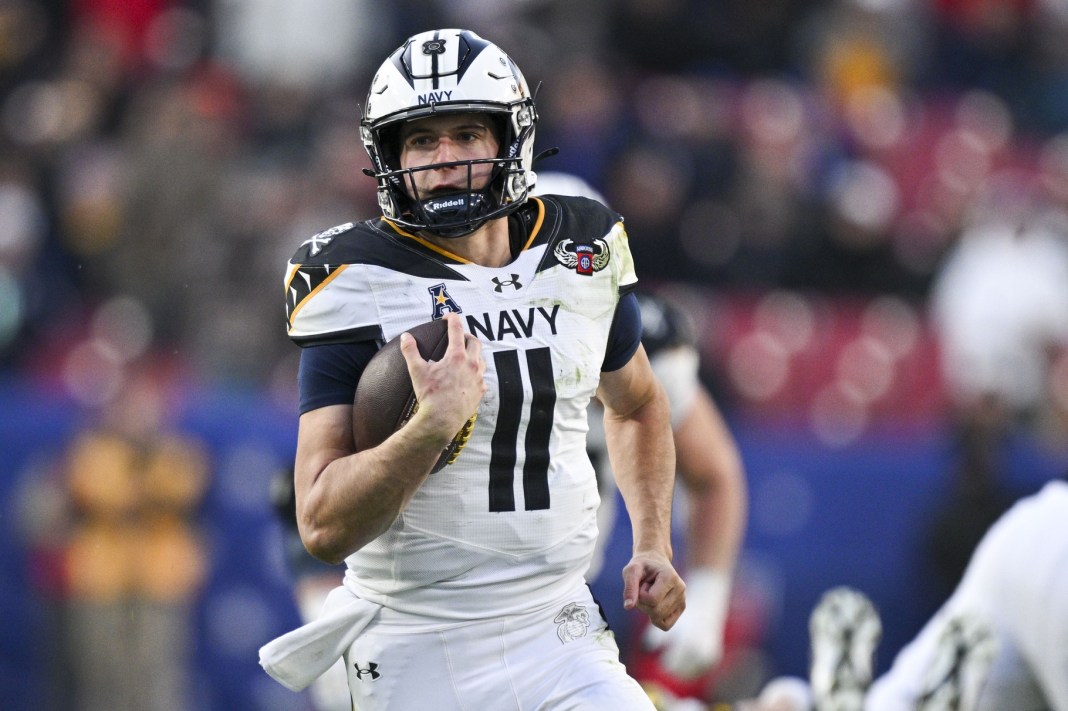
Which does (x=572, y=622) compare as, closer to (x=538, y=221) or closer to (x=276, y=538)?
(x=538, y=221)

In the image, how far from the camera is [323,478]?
3.12 metres

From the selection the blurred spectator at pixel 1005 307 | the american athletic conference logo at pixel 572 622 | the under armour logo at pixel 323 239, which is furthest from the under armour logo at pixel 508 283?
the blurred spectator at pixel 1005 307

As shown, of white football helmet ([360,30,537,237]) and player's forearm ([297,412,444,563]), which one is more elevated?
white football helmet ([360,30,537,237])

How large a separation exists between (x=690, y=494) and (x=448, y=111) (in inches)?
83.3

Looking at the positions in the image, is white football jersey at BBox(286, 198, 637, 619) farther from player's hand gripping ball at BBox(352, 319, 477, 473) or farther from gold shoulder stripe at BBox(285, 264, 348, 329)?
player's hand gripping ball at BBox(352, 319, 477, 473)

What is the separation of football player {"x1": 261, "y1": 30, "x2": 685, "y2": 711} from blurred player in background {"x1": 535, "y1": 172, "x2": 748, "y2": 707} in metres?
1.22

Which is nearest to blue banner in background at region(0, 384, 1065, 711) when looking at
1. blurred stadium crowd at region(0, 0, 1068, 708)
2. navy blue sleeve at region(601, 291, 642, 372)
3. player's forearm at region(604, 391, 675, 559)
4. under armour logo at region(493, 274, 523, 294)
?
blurred stadium crowd at region(0, 0, 1068, 708)

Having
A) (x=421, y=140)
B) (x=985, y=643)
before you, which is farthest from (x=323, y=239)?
(x=985, y=643)

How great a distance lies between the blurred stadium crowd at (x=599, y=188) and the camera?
8.09 meters

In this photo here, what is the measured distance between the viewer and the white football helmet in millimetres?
3352

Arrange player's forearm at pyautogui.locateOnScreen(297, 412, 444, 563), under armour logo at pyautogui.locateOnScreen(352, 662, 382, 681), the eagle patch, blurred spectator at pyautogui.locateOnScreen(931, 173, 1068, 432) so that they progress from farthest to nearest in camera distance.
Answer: blurred spectator at pyautogui.locateOnScreen(931, 173, 1068, 432)
the eagle patch
under armour logo at pyautogui.locateOnScreen(352, 662, 382, 681)
player's forearm at pyautogui.locateOnScreen(297, 412, 444, 563)

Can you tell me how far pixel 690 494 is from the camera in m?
5.14

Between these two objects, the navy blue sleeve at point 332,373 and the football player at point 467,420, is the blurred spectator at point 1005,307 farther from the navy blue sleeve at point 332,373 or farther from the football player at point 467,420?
the navy blue sleeve at point 332,373

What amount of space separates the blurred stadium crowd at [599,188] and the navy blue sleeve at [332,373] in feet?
13.6
